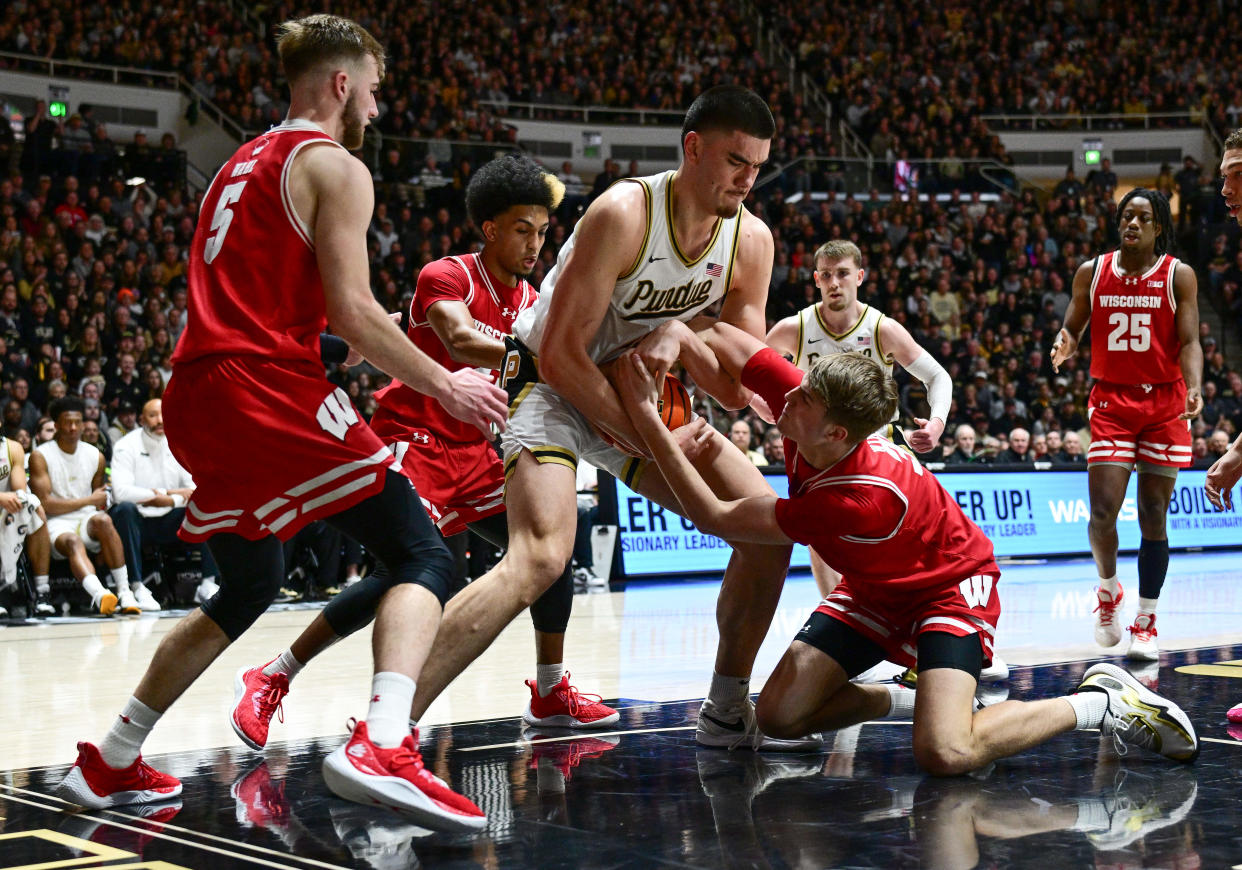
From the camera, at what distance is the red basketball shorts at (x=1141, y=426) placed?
21.1 ft

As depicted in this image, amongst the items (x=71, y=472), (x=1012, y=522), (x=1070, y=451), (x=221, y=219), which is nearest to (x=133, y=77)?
(x=71, y=472)

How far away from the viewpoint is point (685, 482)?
3.74 m

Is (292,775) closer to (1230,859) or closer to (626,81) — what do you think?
(1230,859)

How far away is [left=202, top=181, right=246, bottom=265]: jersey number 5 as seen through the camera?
3293mm

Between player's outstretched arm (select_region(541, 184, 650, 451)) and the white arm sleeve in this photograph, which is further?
the white arm sleeve

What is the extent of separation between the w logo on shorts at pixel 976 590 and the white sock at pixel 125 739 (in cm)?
225

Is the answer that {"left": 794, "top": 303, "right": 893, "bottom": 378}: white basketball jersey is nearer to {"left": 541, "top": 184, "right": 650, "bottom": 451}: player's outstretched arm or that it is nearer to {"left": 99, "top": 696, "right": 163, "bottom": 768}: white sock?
{"left": 541, "top": 184, "right": 650, "bottom": 451}: player's outstretched arm

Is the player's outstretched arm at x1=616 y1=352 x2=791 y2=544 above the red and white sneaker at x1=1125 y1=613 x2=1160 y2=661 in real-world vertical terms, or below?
above

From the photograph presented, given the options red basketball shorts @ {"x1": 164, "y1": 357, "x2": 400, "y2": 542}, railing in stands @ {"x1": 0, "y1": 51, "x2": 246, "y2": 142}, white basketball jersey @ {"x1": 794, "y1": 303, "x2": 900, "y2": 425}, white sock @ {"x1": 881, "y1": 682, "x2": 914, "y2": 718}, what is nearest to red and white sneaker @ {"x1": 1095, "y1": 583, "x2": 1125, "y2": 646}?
white basketball jersey @ {"x1": 794, "y1": 303, "x2": 900, "y2": 425}

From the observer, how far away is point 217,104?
1903cm

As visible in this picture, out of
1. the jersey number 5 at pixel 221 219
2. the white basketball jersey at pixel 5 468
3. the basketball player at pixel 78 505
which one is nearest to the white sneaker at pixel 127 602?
the basketball player at pixel 78 505

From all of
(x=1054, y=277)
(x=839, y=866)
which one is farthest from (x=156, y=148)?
(x=839, y=866)

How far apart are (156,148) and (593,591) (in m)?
9.59

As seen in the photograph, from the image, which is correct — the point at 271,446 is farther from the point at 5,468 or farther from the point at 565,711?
the point at 5,468
